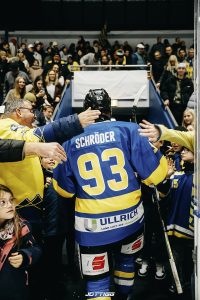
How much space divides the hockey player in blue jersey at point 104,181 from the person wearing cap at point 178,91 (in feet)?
17.4

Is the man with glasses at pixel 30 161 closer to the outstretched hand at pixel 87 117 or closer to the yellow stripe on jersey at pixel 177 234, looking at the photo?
the outstretched hand at pixel 87 117

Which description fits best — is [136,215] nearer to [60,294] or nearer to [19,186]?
[19,186]

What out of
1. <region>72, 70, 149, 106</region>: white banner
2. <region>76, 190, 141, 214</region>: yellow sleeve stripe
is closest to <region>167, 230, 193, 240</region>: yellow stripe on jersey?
<region>76, 190, 141, 214</region>: yellow sleeve stripe

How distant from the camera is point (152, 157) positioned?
9.92 ft

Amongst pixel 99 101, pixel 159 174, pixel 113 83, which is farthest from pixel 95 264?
pixel 113 83

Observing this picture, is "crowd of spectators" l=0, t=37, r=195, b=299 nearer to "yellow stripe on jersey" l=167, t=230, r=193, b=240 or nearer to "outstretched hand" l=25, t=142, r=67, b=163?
"outstretched hand" l=25, t=142, r=67, b=163

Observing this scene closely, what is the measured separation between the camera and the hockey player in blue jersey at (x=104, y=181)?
9.86 ft

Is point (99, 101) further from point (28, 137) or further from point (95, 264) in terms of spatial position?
point (95, 264)

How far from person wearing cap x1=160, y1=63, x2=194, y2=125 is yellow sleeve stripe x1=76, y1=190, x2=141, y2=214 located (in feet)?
17.6

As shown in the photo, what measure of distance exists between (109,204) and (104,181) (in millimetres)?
159

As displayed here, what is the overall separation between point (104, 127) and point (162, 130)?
1.33 ft

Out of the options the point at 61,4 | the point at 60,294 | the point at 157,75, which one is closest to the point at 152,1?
the point at 61,4

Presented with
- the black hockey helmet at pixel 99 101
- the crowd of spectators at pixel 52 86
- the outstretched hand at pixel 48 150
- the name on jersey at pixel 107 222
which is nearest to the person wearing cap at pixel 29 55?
the crowd of spectators at pixel 52 86

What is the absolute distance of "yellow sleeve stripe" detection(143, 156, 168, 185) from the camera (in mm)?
3049
